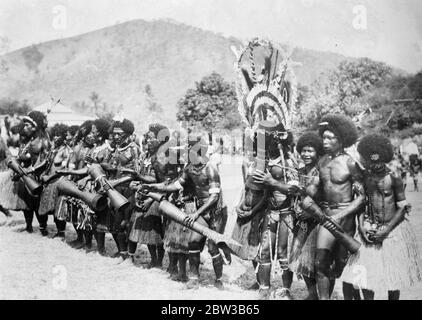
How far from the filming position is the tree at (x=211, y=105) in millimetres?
32375

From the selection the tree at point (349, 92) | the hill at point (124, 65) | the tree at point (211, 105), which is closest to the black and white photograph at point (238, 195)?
the tree at point (349, 92)

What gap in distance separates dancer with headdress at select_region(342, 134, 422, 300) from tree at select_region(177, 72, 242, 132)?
2685 cm

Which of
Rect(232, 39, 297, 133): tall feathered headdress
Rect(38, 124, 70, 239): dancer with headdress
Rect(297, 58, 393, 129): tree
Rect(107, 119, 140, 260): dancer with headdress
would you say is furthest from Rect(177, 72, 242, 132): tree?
Rect(232, 39, 297, 133): tall feathered headdress

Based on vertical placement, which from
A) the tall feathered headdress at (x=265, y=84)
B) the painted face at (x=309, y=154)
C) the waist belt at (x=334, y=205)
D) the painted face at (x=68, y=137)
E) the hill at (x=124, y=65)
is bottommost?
the waist belt at (x=334, y=205)

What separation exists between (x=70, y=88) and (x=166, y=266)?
78347 mm

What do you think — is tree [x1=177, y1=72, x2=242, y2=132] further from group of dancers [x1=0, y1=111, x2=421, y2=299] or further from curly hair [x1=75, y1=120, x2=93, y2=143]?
group of dancers [x1=0, y1=111, x2=421, y2=299]

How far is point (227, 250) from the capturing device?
5.14 m

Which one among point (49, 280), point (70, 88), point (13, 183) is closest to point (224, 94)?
point (13, 183)

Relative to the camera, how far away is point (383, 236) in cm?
412

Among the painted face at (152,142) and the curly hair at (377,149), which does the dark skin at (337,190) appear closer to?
the curly hair at (377,149)

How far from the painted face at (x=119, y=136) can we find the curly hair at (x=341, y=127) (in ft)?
10.7

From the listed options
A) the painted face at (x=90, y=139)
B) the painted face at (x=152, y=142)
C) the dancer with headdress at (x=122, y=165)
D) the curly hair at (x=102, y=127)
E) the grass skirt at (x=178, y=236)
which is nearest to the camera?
the grass skirt at (x=178, y=236)

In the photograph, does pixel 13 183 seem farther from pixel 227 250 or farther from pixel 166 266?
pixel 227 250

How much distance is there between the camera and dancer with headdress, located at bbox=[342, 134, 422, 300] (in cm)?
411
